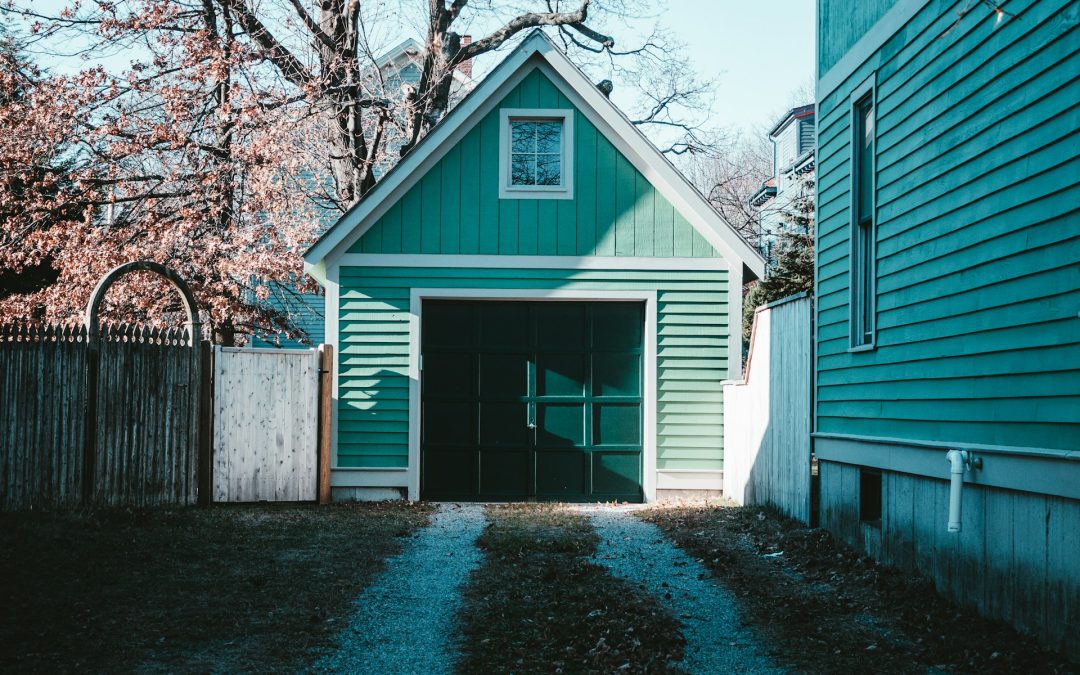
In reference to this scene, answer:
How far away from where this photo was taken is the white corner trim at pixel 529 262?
44.3 feet

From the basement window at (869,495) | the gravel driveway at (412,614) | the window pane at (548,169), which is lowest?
the gravel driveway at (412,614)

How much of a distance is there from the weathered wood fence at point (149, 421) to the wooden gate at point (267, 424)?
0.01 metres

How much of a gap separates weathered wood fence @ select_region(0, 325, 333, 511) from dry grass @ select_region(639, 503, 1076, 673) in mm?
5302

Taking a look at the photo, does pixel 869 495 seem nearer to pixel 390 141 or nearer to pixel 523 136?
pixel 523 136

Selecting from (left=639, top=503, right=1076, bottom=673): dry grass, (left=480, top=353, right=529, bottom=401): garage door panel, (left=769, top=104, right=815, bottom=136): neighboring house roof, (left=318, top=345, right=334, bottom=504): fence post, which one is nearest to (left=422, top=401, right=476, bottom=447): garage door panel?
(left=480, top=353, right=529, bottom=401): garage door panel

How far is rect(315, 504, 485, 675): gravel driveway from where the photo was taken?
5766 mm

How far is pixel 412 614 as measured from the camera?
694 cm

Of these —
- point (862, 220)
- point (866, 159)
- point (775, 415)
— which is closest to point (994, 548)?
point (862, 220)

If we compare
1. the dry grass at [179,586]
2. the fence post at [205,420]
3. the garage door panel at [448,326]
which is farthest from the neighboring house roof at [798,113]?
the dry grass at [179,586]

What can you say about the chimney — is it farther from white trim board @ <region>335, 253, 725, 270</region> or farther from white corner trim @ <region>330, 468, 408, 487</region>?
white corner trim @ <region>330, 468, 408, 487</region>

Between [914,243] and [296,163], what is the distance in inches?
485

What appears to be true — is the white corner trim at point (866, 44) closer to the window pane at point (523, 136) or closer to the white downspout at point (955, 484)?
the white downspout at point (955, 484)

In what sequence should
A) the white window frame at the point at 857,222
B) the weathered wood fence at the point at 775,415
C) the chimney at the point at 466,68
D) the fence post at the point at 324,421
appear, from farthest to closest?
the chimney at the point at 466,68, the fence post at the point at 324,421, the weathered wood fence at the point at 775,415, the white window frame at the point at 857,222

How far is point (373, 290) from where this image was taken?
13555mm
